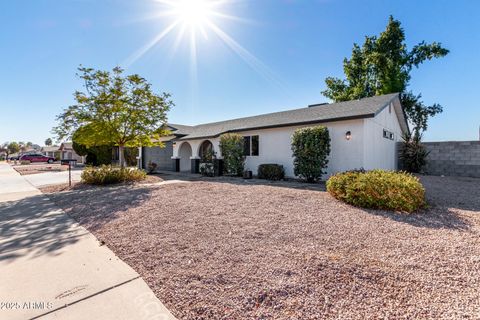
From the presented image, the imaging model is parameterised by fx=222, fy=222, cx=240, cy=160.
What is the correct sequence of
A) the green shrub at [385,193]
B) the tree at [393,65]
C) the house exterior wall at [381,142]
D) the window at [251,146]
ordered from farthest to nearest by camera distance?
the tree at [393,65] < the window at [251,146] < the house exterior wall at [381,142] < the green shrub at [385,193]

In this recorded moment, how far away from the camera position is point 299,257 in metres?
3.15

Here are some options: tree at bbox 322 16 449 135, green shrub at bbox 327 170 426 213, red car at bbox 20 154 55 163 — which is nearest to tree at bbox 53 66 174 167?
green shrub at bbox 327 170 426 213

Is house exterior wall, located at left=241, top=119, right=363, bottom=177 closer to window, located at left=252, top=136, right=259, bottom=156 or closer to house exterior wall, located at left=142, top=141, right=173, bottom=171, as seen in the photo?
window, located at left=252, top=136, right=259, bottom=156

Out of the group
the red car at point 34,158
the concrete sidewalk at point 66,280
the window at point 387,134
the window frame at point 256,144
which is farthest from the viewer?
the red car at point 34,158

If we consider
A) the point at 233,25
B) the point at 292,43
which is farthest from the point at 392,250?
the point at 292,43

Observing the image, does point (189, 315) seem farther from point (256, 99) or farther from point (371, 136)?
point (256, 99)

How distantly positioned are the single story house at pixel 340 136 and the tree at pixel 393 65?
7.79 metres

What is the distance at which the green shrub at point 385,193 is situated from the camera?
5.52 metres

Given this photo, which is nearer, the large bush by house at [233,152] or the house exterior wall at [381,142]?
the house exterior wall at [381,142]

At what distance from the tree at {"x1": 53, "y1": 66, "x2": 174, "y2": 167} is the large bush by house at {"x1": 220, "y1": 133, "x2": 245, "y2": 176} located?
13.6 ft

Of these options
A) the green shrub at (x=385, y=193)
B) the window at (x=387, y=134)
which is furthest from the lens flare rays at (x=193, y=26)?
the window at (x=387, y=134)

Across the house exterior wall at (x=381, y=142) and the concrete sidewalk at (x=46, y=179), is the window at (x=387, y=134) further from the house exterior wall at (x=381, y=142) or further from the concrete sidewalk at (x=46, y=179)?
the concrete sidewalk at (x=46, y=179)

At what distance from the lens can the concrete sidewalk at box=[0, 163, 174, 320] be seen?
2186mm

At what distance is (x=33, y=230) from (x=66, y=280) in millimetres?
2763
